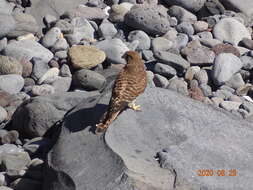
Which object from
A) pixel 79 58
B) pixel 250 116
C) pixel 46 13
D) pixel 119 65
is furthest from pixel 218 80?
pixel 46 13

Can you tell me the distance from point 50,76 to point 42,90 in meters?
0.50

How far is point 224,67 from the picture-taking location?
823cm

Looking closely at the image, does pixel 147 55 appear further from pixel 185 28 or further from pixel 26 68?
pixel 26 68

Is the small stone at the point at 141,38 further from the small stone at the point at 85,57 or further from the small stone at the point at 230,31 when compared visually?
the small stone at the point at 230,31

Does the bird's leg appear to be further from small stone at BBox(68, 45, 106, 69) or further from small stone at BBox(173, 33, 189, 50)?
small stone at BBox(173, 33, 189, 50)

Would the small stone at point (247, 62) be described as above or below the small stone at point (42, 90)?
above

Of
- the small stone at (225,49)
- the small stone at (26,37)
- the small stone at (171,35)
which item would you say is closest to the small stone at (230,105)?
the small stone at (225,49)

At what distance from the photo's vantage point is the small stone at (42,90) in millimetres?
7258

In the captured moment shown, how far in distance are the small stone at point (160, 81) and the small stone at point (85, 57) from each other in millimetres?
777

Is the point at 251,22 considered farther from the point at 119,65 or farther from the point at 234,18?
the point at 119,65

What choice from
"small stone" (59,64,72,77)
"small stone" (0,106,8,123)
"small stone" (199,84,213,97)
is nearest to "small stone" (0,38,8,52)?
"small stone" (59,64,72,77)

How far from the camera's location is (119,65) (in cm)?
800

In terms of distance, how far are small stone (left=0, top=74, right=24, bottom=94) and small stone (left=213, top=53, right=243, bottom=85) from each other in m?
2.77

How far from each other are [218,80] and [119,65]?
1.45m
